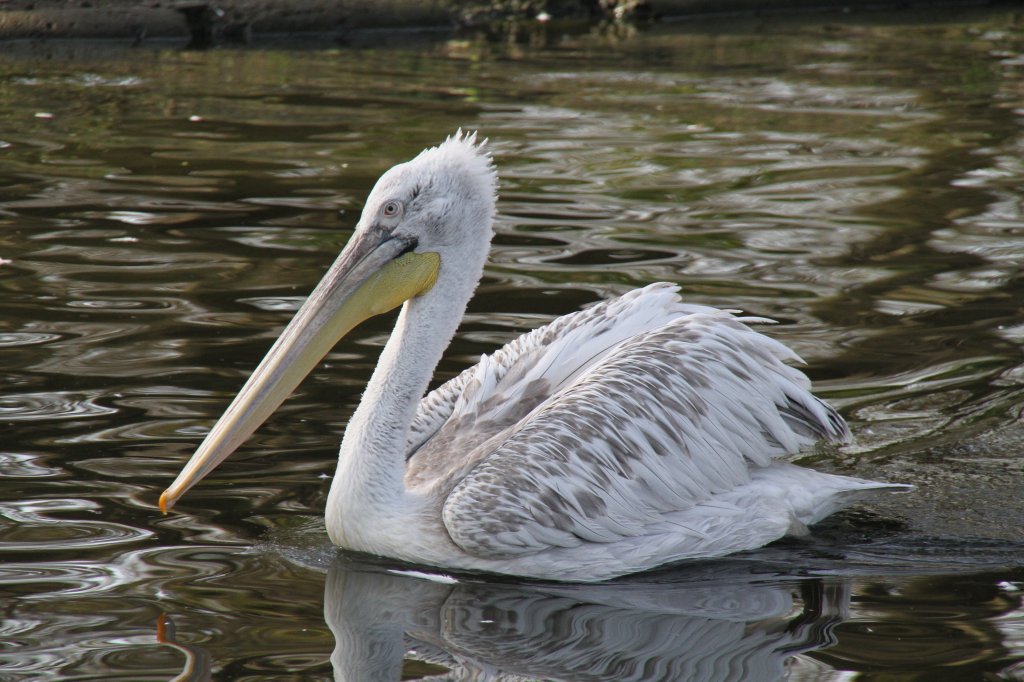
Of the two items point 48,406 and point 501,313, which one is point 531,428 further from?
point 501,313

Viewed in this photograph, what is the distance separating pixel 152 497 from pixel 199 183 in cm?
430

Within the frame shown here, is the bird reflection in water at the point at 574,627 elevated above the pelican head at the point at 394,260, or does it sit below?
below

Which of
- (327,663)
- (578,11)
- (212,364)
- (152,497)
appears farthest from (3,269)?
(578,11)

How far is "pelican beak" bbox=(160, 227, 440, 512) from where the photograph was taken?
14.0 ft

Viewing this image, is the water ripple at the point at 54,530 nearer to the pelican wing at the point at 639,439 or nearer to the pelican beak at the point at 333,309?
the pelican beak at the point at 333,309

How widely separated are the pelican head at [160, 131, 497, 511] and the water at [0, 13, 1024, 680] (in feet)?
1.48

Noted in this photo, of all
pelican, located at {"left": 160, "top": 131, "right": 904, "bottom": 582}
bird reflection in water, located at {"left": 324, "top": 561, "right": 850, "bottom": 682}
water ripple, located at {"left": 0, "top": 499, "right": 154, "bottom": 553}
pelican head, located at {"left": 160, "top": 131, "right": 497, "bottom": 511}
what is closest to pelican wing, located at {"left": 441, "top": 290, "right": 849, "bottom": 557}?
pelican, located at {"left": 160, "top": 131, "right": 904, "bottom": 582}

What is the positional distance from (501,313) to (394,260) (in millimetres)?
1941

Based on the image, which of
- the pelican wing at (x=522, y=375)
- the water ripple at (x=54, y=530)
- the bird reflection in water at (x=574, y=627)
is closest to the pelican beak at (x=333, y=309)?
the water ripple at (x=54, y=530)

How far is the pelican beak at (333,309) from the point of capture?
4.28 metres

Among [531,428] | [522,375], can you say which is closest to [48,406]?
[522,375]

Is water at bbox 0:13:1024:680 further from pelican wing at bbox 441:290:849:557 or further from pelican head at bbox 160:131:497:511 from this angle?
pelican head at bbox 160:131:497:511

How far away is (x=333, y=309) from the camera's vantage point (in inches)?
171

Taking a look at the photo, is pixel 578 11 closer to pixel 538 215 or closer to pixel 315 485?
pixel 538 215
